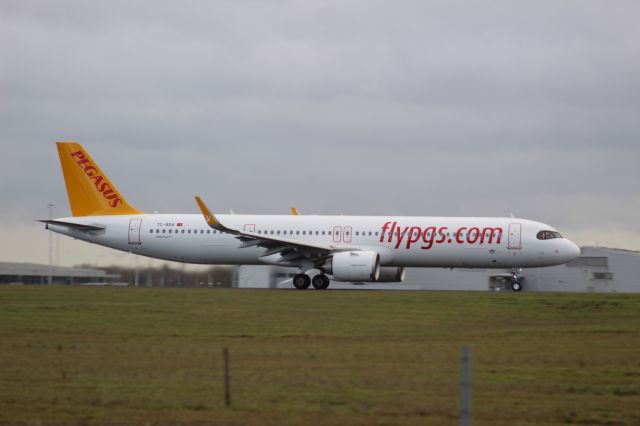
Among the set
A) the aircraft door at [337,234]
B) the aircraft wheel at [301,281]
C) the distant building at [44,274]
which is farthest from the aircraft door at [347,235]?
the distant building at [44,274]

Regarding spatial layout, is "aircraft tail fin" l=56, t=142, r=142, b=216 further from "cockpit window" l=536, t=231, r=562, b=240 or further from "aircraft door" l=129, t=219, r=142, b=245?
"cockpit window" l=536, t=231, r=562, b=240

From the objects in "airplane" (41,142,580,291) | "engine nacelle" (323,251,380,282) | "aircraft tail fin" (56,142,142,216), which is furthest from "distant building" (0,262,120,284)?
"engine nacelle" (323,251,380,282)

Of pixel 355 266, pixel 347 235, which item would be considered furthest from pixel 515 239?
pixel 355 266

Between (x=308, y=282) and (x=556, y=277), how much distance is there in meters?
17.9

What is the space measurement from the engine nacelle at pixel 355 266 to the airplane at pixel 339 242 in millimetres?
43

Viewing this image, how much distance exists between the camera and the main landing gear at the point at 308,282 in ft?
148

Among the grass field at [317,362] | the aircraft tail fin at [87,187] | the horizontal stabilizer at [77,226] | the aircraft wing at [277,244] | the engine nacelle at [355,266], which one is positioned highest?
the aircraft tail fin at [87,187]

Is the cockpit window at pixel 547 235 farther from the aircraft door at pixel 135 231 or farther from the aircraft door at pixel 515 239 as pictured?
the aircraft door at pixel 135 231

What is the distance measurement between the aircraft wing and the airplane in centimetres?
4

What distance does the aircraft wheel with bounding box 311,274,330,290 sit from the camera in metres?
45.1

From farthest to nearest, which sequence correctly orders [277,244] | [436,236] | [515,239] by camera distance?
[515,239] < [436,236] < [277,244]

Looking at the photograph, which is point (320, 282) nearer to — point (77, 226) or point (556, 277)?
point (77, 226)

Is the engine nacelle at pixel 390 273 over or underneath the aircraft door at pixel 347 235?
underneath

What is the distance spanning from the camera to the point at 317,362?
18.9 meters
